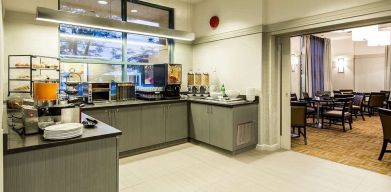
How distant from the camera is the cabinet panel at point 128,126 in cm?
405

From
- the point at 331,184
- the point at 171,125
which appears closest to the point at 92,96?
the point at 171,125

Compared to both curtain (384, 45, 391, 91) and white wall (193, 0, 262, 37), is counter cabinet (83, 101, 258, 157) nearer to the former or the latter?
white wall (193, 0, 262, 37)

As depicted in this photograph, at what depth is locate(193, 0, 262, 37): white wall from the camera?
14.9 feet

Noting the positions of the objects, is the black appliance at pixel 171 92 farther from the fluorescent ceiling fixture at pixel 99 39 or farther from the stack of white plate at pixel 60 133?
the stack of white plate at pixel 60 133

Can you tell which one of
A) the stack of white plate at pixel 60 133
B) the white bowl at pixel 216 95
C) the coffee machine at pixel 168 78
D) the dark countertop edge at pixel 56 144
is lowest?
the dark countertop edge at pixel 56 144

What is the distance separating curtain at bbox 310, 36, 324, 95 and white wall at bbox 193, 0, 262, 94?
17.6ft

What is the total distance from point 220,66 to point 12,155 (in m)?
4.18

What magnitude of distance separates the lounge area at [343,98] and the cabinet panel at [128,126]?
3015mm

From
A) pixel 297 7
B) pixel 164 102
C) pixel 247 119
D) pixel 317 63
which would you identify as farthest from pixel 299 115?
pixel 317 63

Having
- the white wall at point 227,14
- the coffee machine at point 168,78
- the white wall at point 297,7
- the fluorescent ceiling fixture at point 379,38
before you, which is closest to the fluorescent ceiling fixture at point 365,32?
the fluorescent ceiling fixture at point 379,38

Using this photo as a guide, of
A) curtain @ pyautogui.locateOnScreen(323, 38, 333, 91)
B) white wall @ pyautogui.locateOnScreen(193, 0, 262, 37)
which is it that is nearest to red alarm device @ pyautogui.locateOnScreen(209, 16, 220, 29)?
white wall @ pyautogui.locateOnScreen(193, 0, 262, 37)

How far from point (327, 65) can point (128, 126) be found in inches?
351

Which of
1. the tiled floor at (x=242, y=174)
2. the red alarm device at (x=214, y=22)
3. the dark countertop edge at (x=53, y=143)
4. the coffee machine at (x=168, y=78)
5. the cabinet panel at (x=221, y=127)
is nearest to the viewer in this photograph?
the dark countertop edge at (x=53, y=143)

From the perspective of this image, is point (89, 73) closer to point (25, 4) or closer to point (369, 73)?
point (25, 4)
